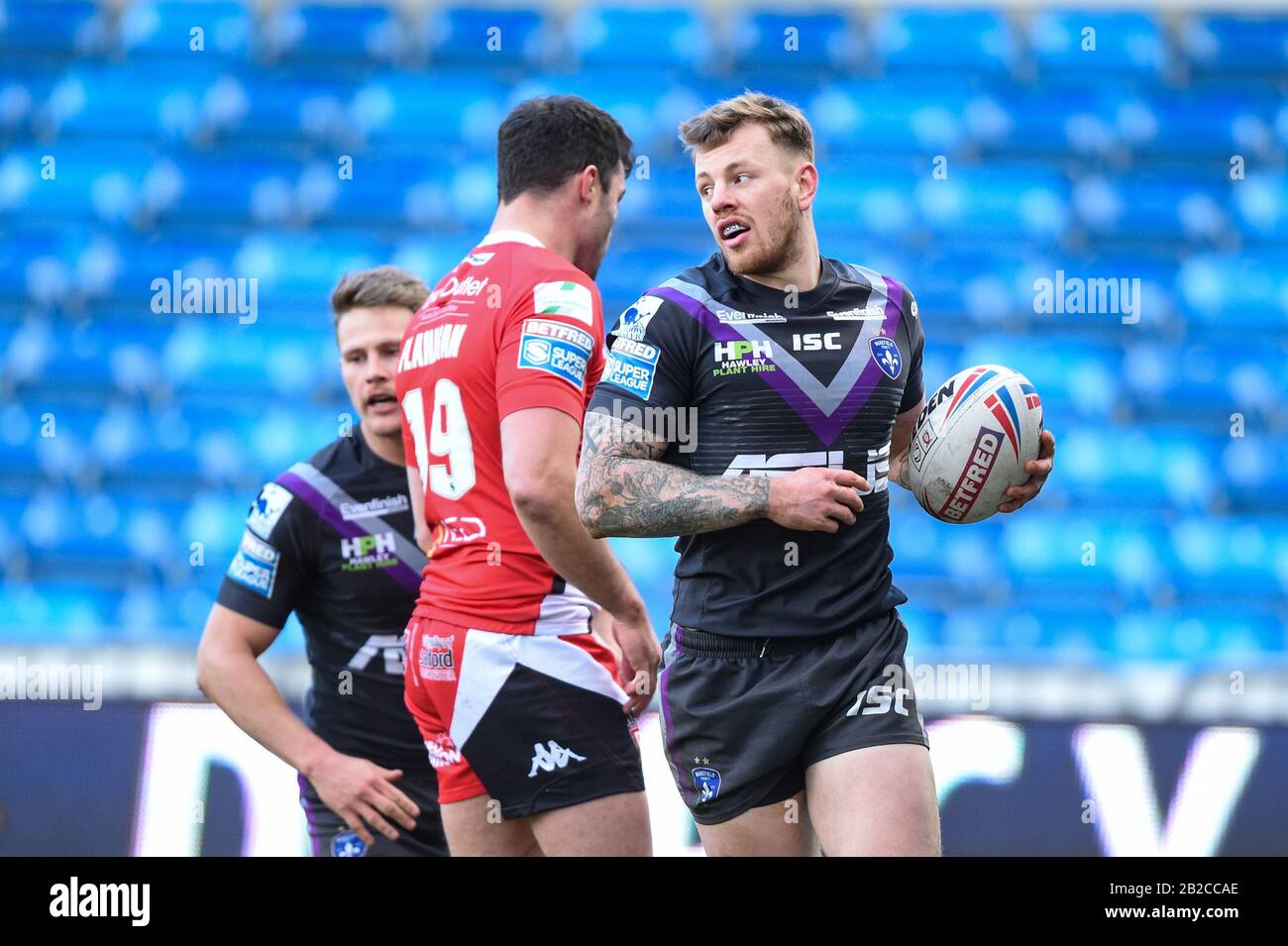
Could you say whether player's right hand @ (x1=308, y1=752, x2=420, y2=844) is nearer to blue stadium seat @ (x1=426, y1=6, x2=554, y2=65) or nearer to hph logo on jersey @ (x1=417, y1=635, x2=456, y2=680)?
hph logo on jersey @ (x1=417, y1=635, x2=456, y2=680)

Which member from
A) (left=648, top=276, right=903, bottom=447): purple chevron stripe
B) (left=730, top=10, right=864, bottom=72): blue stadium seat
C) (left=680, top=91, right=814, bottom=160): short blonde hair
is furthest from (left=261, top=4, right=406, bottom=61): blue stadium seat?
(left=648, top=276, right=903, bottom=447): purple chevron stripe

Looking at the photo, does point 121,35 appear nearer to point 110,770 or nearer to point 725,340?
point 110,770

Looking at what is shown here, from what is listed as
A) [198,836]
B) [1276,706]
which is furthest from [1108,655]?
[198,836]

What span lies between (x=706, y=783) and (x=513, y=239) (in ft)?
4.81

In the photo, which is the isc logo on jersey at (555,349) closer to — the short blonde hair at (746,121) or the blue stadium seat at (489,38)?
the short blonde hair at (746,121)

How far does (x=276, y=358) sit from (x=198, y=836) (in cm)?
390

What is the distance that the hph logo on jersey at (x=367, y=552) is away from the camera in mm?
4145

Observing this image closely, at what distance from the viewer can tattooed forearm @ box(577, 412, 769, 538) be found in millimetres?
3191

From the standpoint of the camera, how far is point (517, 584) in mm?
3523

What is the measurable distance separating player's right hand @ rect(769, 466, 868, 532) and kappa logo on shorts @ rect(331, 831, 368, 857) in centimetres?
177

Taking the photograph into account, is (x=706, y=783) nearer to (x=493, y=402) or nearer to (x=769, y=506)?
(x=769, y=506)

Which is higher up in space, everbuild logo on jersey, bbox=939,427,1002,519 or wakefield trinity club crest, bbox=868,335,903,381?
wakefield trinity club crest, bbox=868,335,903,381

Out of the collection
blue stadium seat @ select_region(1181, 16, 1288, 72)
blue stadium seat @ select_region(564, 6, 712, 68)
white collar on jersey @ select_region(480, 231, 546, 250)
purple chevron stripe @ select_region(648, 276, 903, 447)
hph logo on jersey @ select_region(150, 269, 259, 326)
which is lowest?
purple chevron stripe @ select_region(648, 276, 903, 447)
